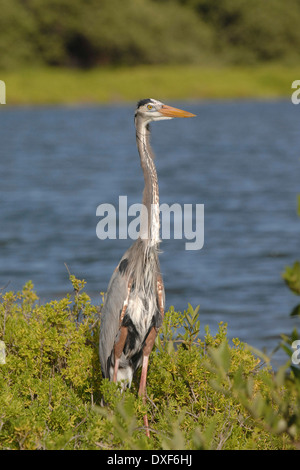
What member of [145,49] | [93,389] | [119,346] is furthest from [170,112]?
[145,49]

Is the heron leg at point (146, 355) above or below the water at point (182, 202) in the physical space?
below

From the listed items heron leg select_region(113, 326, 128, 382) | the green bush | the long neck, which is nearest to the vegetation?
the green bush

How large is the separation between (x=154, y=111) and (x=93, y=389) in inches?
77.6

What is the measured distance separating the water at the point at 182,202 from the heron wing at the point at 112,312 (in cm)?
120

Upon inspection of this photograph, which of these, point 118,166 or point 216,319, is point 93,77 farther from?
point 216,319

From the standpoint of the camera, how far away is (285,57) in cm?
8294

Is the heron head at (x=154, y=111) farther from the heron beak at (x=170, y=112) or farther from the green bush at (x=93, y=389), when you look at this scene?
the green bush at (x=93, y=389)

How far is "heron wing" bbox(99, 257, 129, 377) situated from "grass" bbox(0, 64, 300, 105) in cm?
5502

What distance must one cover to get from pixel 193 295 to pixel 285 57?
74765mm

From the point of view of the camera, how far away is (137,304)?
16.7 feet

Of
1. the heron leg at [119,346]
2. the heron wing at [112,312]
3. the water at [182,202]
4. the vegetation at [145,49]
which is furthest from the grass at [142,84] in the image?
the heron leg at [119,346]

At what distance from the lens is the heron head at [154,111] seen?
545 cm

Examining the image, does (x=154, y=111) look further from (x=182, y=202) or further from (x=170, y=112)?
(x=182, y=202)

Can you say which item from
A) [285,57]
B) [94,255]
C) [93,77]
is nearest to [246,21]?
[285,57]
